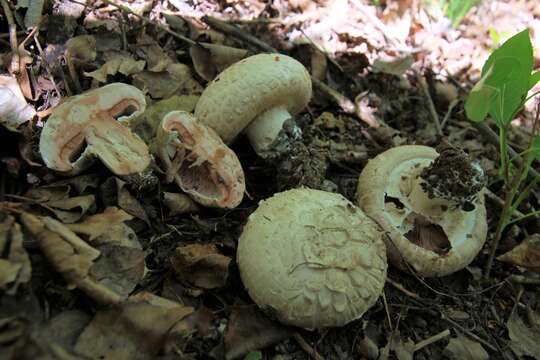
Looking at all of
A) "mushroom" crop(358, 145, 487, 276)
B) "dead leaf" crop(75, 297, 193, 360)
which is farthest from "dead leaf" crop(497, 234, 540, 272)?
"dead leaf" crop(75, 297, 193, 360)

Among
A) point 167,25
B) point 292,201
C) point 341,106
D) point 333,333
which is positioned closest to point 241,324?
point 333,333

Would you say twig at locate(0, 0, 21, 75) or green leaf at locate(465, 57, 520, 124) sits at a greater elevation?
green leaf at locate(465, 57, 520, 124)

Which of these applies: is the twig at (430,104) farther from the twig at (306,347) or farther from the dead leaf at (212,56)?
the twig at (306,347)

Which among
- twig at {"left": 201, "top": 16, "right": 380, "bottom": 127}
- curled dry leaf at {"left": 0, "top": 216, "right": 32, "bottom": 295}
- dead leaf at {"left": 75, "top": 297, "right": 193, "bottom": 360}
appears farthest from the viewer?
twig at {"left": 201, "top": 16, "right": 380, "bottom": 127}

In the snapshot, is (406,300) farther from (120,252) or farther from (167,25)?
(167,25)

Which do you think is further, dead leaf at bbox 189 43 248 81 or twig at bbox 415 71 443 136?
twig at bbox 415 71 443 136

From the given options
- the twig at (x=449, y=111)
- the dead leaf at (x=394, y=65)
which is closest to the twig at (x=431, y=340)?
the twig at (x=449, y=111)

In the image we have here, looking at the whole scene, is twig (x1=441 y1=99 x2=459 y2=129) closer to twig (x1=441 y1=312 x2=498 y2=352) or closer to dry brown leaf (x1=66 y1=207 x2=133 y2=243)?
twig (x1=441 y1=312 x2=498 y2=352)
